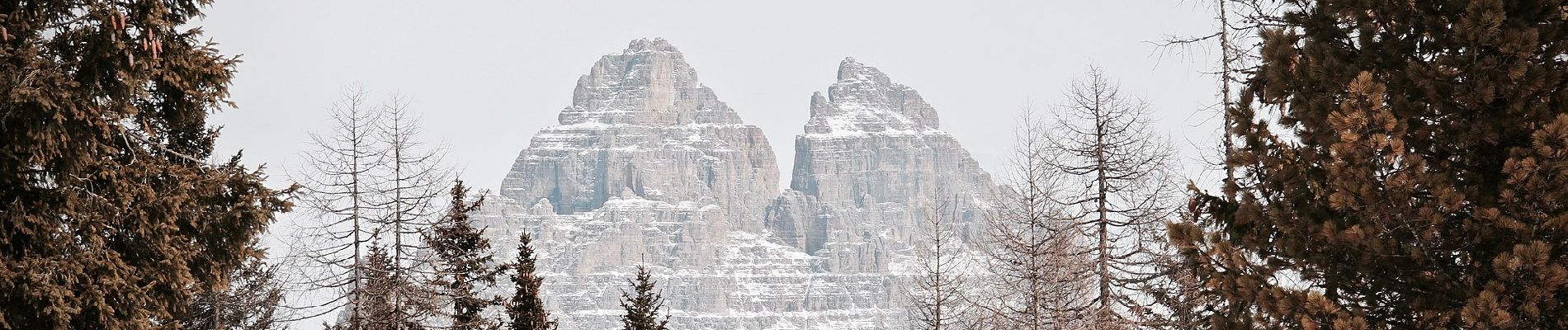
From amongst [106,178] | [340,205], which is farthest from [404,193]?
[106,178]

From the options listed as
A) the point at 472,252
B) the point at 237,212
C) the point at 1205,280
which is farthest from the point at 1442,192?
the point at 472,252

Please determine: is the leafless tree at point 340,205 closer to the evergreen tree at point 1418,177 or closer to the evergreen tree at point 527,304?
the evergreen tree at point 527,304

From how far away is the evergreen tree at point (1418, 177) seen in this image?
19.4 ft

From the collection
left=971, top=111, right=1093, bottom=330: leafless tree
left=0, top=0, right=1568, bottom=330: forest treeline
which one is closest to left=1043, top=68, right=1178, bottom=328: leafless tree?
left=971, top=111, right=1093, bottom=330: leafless tree

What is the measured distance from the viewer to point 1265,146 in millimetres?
6934

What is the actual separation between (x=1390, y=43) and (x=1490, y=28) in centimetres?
53

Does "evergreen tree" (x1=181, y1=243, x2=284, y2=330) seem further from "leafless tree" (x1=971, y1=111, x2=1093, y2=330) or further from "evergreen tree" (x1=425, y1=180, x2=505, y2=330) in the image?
"leafless tree" (x1=971, y1=111, x2=1093, y2=330)

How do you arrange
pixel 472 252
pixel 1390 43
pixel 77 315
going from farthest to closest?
pixel 472 252 < pixel 77 315 < pixel 1390 43

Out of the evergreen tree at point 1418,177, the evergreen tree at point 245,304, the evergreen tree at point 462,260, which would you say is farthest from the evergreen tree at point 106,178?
the evergreen tree at point 462,260

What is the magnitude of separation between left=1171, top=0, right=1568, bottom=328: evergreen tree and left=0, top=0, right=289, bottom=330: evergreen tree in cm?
582

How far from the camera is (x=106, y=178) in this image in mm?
7965

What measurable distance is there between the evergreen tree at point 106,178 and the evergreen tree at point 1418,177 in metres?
5.82

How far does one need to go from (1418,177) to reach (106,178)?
6898mm

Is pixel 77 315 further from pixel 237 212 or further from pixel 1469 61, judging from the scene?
pixel 1469 61
